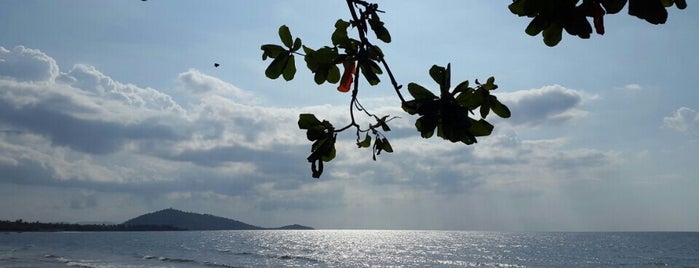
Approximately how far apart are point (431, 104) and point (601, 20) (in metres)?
0.41

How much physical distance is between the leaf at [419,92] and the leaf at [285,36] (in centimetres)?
44

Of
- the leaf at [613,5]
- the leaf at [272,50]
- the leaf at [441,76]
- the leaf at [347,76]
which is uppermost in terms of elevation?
the leaf at [272,50]

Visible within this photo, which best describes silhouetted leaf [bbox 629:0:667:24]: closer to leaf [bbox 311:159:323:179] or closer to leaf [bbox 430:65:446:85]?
leaf [bbox 430:65:446:85]

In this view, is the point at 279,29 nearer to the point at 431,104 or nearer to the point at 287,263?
the point at 431,104

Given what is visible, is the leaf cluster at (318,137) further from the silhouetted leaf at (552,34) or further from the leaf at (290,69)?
the silhouetted leaf at (552,34)

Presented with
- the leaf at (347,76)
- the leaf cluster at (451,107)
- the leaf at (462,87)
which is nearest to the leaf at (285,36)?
the leaf at (347,76)

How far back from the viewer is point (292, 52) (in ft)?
5.42

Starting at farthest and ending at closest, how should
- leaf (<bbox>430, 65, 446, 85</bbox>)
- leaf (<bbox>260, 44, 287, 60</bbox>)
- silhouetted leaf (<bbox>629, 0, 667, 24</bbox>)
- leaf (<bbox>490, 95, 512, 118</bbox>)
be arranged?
1. leaf (<bbox>260, 44, 287, 60</bbox>)
2. leaf (<bbox>490, 95, 512, 118</bbox>)
3. leaf (<bbox>430, 65, 446, 85</bbox>)
4. silhouetted leaf (<bbox>629, 0, 667, 24</bbox>)

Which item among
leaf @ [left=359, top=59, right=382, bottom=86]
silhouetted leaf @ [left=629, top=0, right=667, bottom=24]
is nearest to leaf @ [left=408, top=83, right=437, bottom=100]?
leaf @ [left=359, top=59, right=382, bottom=86]

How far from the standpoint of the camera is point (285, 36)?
5.36ft

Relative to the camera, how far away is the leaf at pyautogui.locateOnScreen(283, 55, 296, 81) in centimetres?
166

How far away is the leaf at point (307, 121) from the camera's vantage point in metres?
1.68

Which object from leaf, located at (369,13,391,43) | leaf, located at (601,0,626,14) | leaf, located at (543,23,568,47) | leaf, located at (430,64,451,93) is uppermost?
leaf, located at (369,13,391,43)

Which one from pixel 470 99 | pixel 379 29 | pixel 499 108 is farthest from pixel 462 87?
pixel 379 29
